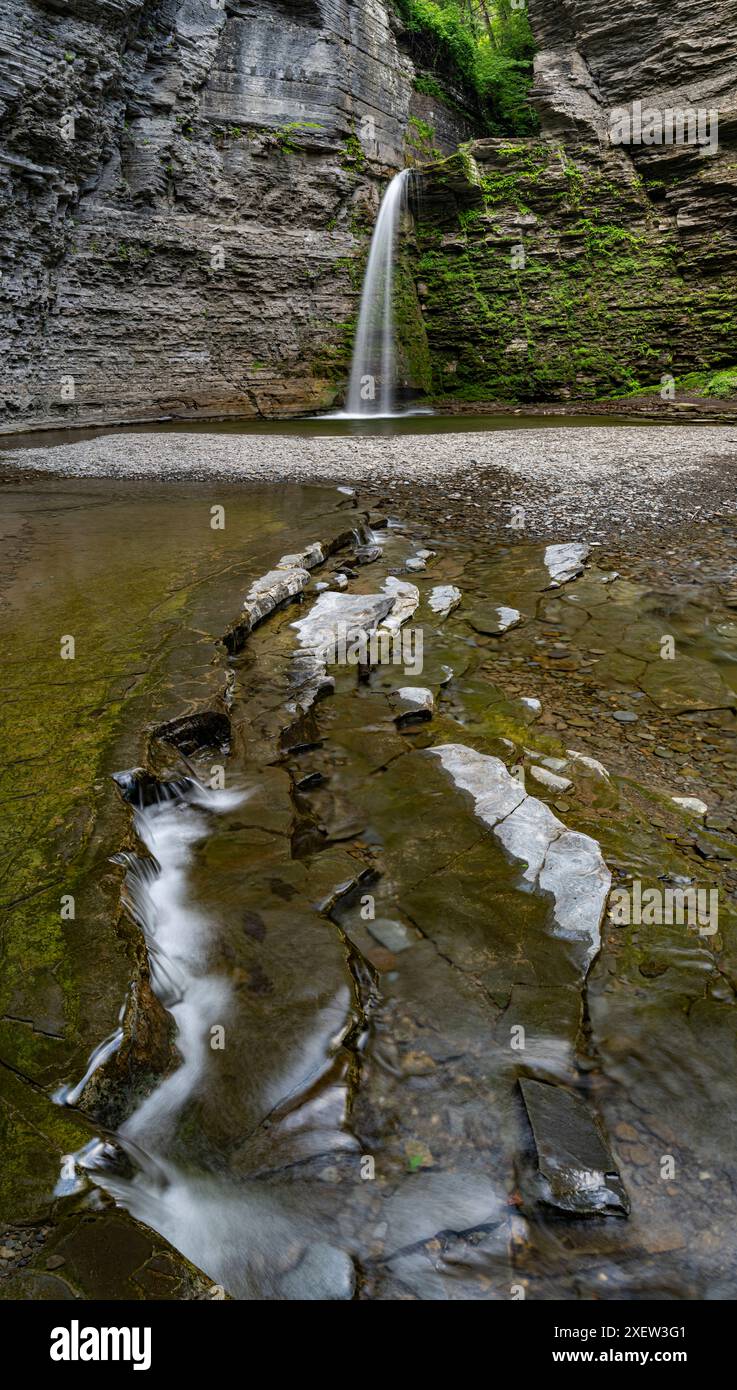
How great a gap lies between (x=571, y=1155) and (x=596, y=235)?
66.6 feet

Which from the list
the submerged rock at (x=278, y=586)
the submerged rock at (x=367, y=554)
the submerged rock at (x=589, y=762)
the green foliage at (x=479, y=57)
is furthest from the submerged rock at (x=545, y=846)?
the green foliage at (x=479, y=57)

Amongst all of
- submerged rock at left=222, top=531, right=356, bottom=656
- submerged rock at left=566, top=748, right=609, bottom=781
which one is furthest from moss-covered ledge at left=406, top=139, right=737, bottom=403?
submerged rock at left=566, top=748, right=609, bottom=781

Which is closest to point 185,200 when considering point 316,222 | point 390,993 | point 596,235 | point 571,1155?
point 316,222

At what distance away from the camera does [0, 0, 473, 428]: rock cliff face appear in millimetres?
13797

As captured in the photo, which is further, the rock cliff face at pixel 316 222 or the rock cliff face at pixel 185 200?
the rock cliff face at pixel 316 222

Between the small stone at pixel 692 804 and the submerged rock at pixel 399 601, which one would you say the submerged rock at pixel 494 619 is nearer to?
the submerged rock at pixel 399 601

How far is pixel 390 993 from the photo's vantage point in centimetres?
226

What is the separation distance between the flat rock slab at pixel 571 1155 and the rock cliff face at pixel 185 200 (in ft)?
52.3

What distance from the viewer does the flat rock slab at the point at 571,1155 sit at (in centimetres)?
169

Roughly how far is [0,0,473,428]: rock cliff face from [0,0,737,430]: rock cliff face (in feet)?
0.15

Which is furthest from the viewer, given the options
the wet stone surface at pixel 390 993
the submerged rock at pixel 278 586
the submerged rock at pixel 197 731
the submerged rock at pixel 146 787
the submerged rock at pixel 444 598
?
the submerged rock at pixel 444 598

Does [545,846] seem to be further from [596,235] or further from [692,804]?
[596,235]
